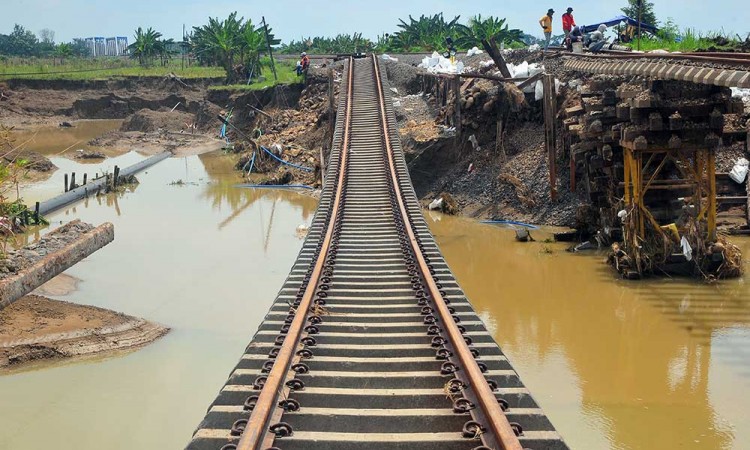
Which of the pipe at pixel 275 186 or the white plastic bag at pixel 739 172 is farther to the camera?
the pipe at pixel 275 186

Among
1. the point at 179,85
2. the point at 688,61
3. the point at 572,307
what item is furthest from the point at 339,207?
the point at 179,85

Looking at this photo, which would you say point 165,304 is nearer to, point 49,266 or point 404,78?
point 49,266

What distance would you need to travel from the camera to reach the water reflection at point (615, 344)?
8438 mm

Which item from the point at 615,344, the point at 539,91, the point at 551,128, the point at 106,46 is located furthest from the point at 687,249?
the point at 106,46

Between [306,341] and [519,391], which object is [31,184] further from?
[519,391]

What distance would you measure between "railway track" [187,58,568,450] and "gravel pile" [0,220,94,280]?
14.7 feet

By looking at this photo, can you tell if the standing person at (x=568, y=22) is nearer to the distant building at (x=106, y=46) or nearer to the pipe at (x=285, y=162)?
the pipe at (x=285, y=162)

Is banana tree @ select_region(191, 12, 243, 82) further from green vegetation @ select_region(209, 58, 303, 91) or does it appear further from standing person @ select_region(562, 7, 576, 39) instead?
Result: standing person @ select_region(562, 7, 576, 39)

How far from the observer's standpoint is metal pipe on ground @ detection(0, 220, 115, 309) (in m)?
10.7

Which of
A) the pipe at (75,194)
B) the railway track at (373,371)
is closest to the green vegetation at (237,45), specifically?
the pipe at (75,194)

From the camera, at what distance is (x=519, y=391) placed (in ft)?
17.9

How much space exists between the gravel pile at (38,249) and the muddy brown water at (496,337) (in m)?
1.04

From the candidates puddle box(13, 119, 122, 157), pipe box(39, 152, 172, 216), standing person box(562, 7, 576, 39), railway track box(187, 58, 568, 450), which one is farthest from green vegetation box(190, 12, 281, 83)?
railway track box(187, 58, 568, 450)

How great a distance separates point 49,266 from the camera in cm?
1200
